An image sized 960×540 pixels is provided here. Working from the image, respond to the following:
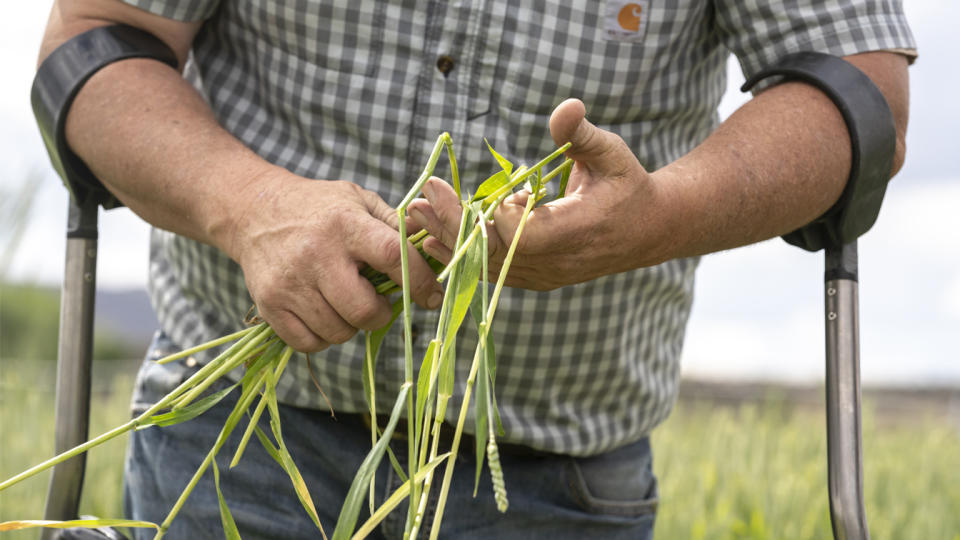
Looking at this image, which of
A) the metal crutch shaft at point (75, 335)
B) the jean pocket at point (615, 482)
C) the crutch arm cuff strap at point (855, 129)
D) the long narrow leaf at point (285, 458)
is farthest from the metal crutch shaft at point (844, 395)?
the metal crutch shaft at point (75, 335)

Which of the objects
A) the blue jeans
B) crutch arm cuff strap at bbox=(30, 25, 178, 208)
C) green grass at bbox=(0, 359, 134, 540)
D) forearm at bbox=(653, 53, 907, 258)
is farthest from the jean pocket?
green grass at bbox=(0, 359, 134, 540)

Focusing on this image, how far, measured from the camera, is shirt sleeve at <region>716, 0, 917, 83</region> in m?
1.21

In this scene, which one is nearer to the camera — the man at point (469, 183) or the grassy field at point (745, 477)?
the man at point (469, 183)

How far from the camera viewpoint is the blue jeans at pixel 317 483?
1.34 metres

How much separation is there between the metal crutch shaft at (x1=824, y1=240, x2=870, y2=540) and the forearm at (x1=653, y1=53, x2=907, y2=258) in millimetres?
108

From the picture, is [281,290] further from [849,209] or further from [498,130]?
[849,209]

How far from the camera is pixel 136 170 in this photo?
1.17 metres

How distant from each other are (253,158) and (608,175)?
0.41 metres

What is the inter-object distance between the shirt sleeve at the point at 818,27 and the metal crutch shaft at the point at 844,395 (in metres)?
0.25

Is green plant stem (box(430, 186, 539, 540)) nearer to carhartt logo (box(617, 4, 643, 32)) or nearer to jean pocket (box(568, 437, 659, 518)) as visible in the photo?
carhartt logo (box(617, 4, 643, 32))

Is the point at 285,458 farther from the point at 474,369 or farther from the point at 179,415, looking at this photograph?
the point at 474,369

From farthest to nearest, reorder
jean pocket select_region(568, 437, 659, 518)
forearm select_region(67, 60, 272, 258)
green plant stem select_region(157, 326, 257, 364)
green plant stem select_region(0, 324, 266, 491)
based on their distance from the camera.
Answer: jean pocket select_region(568, 437, 659, 518)
forearm select_region(67, 60, 272, 258)
green plant stem select_region(157, 326, 257, 364)
green plant stem select_region(0, 324, 266, 491)

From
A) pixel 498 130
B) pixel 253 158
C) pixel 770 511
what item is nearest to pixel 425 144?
pixel 498 130

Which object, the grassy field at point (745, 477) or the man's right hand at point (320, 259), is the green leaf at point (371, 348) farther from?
the grassy field at point (745, 477)
